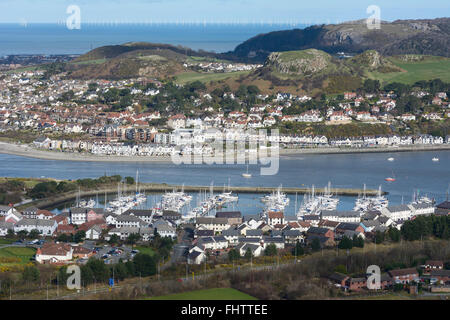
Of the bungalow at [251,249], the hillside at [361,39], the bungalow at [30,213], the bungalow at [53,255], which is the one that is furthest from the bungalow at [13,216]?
the hillside at [361,39]

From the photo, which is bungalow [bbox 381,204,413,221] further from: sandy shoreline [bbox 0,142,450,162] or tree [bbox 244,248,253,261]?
sandy shoreline [bbox 0,142,450,162]

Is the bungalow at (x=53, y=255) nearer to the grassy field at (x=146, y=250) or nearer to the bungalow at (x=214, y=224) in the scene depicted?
the grassy field at (x=146, y=250)

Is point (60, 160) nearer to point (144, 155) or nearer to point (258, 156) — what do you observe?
point (144, 155)

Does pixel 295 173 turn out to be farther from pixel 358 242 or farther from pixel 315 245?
pixel 315 245

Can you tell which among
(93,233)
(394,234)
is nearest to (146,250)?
(93,233)

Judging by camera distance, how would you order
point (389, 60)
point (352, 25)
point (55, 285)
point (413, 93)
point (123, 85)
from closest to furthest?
point (55, 285) → point (413, 93) → point (123, 85) → point (389, 60) → point (352, 25)
